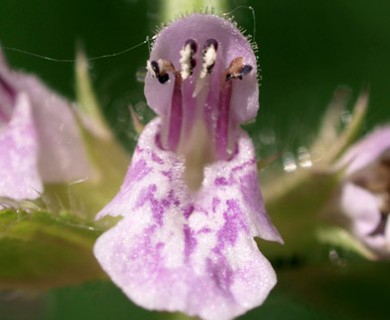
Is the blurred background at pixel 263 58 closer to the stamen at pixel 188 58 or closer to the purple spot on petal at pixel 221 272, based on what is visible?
the stamen at pixel 188 58

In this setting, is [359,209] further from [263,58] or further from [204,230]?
[263,58]

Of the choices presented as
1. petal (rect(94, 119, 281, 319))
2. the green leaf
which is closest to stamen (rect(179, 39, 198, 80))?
petal (rect(94, 119, 281, 319))

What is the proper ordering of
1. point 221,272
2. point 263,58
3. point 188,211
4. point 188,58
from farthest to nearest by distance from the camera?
1. point 263,58
2. point 188,58
3. point 188,211
4. point 221,272

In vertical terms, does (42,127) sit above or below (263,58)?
above

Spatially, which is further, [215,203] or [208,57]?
[208,57]

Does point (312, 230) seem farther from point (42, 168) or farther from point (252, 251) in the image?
point (42, 168)

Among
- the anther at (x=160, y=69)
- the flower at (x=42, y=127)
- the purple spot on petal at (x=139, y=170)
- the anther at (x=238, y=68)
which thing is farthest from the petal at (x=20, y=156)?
the anther at (x=238, y=68)

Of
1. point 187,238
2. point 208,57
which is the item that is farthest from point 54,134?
point 187,238
